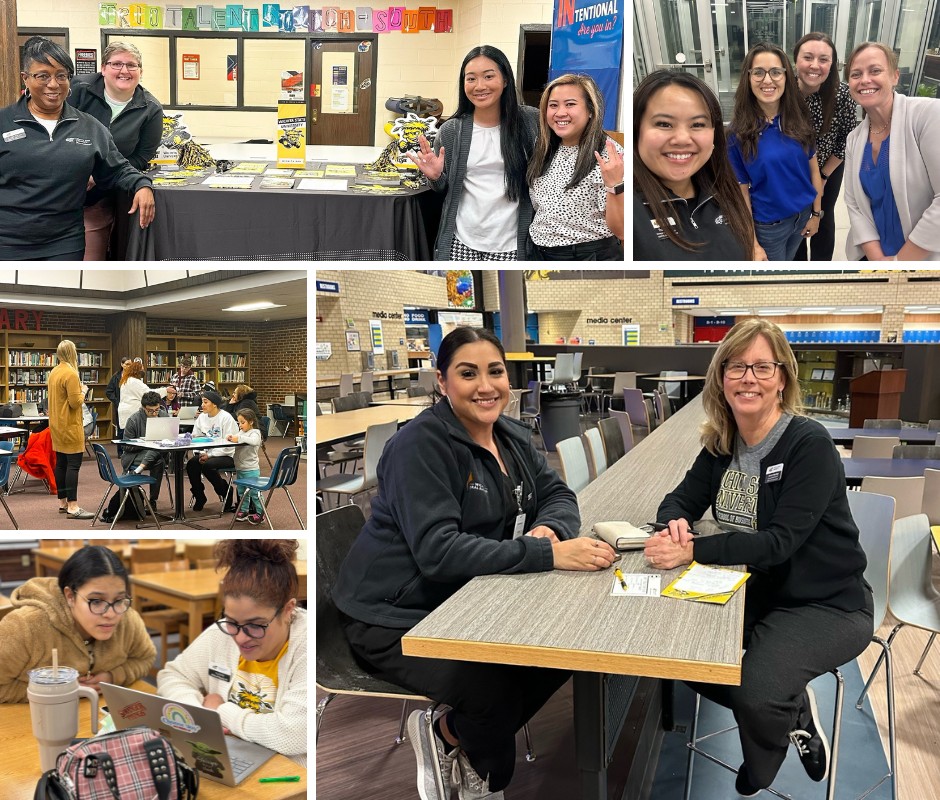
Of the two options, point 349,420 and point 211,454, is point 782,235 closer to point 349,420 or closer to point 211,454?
point 349,420

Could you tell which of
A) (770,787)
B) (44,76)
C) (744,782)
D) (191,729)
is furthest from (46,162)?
(770,787)

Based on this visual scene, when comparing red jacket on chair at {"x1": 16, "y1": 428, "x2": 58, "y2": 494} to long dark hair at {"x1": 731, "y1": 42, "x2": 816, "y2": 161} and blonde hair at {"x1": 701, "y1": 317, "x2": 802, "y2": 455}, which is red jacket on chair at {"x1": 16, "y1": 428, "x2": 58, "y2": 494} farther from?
long dark hair at {"x1": 731, "y1": 42, "x2": 816, "y2": 161}

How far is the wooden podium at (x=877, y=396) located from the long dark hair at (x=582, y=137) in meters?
1.31

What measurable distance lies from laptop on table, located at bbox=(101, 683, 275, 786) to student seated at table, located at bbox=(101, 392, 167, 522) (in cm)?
94

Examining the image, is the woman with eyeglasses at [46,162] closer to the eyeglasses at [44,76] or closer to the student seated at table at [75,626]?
the eyeglasses at [44,76]

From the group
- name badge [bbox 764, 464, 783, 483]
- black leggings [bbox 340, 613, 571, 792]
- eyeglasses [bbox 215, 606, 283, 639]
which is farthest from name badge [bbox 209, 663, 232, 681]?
name badge [bbox 764, 464, 783, 483]

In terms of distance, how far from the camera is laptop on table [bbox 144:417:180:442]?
2.95 meters

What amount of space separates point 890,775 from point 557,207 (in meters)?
2.35

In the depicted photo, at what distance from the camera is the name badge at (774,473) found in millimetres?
2336

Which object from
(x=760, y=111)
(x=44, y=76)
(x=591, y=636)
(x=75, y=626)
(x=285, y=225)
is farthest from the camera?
(x=285, y=225)

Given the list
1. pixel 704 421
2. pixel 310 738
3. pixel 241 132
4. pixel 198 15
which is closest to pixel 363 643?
pixel 310 738

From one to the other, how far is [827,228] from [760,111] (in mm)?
511

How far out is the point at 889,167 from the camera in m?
2.91

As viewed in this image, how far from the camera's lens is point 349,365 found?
289cm
